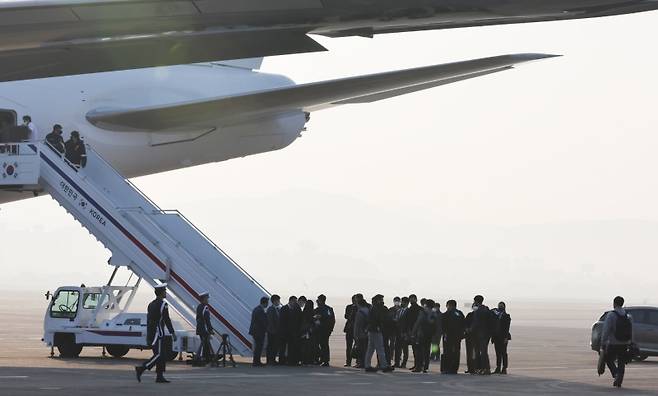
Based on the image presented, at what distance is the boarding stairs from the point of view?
1184 inches

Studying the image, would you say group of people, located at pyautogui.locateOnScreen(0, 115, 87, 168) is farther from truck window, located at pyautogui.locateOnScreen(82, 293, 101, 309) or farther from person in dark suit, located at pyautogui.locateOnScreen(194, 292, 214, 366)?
person in dark suit, located at pyautogui.locateOnScreen(194, 292, 214, 366)

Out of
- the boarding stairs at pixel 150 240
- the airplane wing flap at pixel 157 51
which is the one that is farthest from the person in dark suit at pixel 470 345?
the airplane wing flap at pixel 157 51

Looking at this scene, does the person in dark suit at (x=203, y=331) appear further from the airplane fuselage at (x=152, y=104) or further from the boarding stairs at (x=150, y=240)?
the airplane fuselage at (x=152, y=104)

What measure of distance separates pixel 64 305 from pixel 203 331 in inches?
199

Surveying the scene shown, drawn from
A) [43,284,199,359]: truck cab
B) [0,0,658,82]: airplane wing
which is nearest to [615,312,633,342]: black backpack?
[43,284,199,359]: truck cab

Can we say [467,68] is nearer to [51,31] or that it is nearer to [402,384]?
[402,384]

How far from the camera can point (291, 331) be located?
29.4m

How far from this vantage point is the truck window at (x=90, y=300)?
31375 millimetres

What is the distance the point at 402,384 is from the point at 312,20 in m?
9.88

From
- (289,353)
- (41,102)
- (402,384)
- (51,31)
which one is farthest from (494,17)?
(41,102)

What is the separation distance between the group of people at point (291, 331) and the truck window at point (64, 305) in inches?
190

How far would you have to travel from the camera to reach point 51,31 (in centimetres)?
1711

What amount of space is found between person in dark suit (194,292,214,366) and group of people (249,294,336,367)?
1.10m

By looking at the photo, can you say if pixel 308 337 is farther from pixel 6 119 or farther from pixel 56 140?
pixel 6 119
